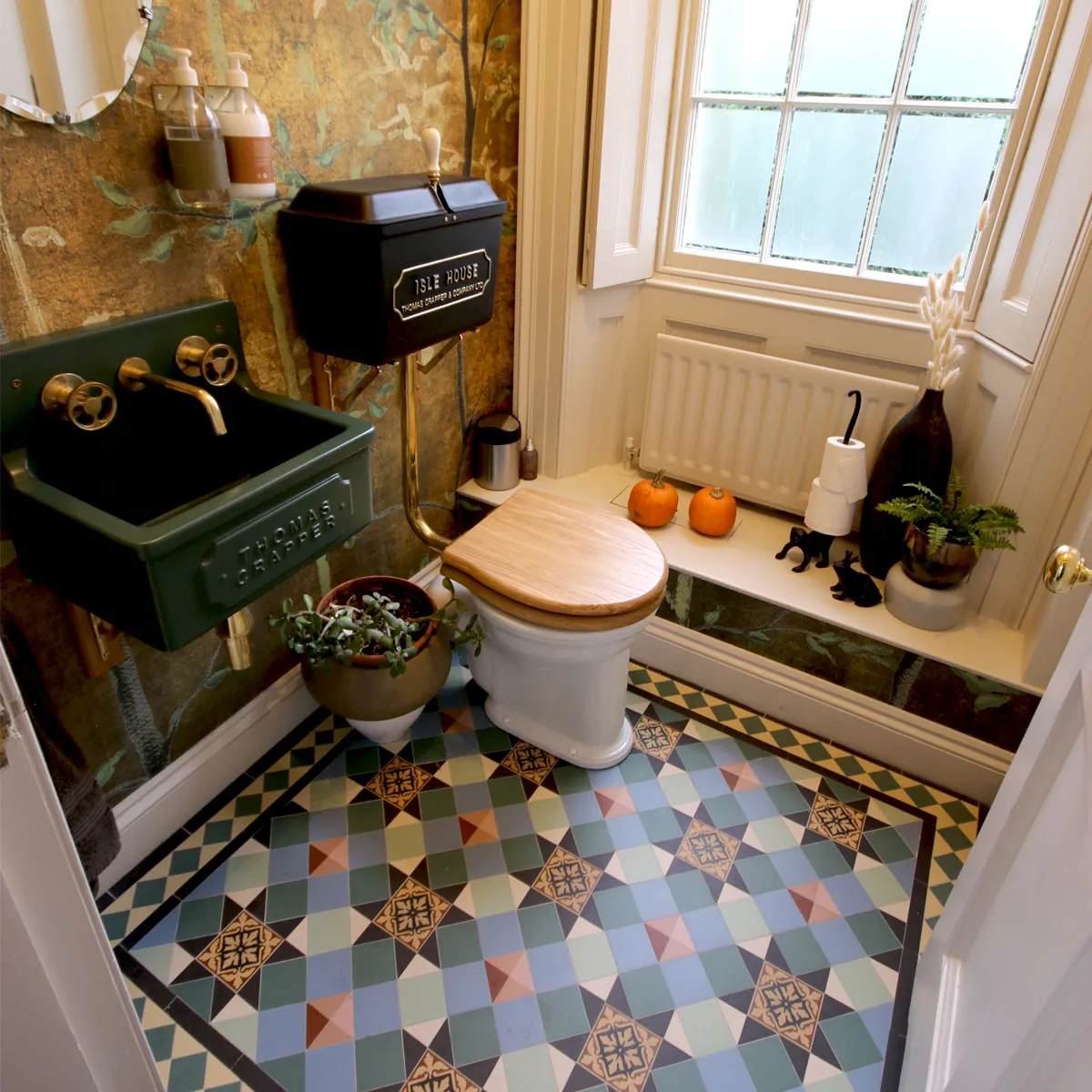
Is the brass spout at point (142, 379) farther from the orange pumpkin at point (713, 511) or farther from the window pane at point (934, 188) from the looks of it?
the window pane at point (934, 188)

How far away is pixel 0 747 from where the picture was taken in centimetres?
58

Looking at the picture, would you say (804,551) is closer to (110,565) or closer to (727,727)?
(727,727)

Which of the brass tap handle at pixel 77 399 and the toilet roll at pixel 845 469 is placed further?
the toilet roll at pixel 845 469

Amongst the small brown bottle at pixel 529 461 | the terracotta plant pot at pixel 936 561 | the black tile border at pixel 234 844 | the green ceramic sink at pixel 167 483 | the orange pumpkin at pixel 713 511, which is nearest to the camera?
the green ceramic sink at pixel 167 483

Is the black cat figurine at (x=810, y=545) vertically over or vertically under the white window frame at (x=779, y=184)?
under

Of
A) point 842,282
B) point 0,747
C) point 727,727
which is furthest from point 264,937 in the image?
point 842,282

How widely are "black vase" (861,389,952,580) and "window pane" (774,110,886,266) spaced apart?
46cm

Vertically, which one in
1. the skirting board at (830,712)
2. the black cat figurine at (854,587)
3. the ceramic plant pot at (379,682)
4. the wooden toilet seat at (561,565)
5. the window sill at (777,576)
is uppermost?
the wooden toilet seat at (561,565)

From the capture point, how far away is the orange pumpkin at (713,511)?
201 cm

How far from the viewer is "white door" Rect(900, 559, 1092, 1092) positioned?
2.23 ft

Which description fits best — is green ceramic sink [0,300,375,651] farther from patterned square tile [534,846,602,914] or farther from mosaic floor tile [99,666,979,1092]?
patterned square tile [534,846,602,914]

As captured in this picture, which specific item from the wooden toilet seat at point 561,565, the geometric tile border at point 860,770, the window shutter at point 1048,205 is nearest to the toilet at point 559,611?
the wooden toilet seat at point 561,565

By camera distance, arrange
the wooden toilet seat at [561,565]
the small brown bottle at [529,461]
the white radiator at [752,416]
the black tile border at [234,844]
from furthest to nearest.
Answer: the small brown bottle at [529,461]
the white radiator at [752,416]
the wooden toilet seat at [561,565]
the black tile border at [234,844]

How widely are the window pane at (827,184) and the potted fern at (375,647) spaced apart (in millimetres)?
1252
